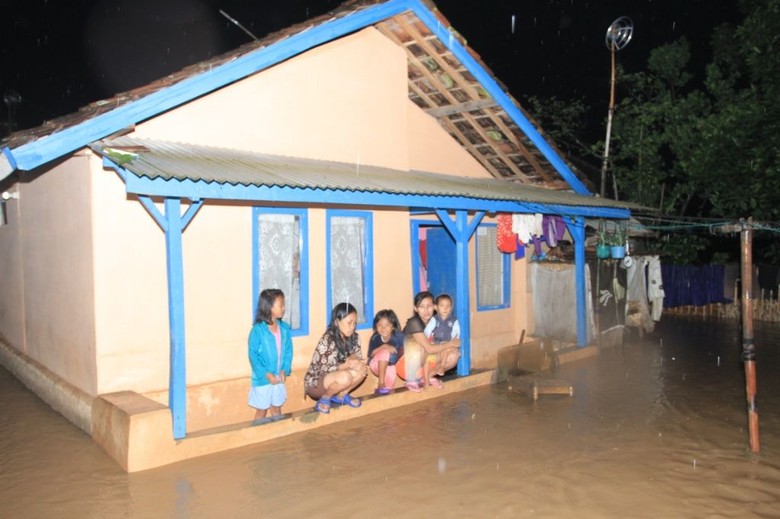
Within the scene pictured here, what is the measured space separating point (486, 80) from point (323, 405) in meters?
5.09

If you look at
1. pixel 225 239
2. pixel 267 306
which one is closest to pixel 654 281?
pixel 267 306

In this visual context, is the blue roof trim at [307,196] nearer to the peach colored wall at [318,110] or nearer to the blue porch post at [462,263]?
the blue porch post at [462,263]

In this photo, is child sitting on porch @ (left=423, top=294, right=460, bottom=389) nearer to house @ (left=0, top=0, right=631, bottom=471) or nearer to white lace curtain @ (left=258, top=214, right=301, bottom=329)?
house @ (left=0, top=0, right=631, bottom=471)

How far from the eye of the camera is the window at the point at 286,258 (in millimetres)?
7324

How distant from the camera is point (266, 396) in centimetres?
646

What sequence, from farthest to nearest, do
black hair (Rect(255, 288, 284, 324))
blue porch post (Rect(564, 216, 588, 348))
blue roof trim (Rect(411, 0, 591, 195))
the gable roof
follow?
blue porch post (Rect(564, 216, 588, 348)), blue roof trim (Rect(411, 0, 591, 195)), black hair (Rect(255, 288, 284, 324)), the gable roof

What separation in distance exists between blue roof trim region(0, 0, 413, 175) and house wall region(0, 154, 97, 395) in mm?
864

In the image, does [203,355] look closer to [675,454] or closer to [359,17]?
[359,17]

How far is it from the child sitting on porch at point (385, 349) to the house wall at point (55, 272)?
3.16 m

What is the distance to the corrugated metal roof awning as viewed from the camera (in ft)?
17.2

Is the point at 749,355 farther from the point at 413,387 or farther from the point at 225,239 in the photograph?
the point at 225,239

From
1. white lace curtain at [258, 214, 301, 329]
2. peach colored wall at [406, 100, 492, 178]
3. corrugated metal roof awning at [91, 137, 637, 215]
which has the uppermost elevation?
peach colored wall at [406, 100, 492, 178]

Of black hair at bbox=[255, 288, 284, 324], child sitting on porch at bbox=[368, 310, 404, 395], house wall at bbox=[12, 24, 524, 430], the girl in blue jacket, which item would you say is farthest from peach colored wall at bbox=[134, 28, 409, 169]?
child sitting on porch at bbox=[368, 310, 404, 395]

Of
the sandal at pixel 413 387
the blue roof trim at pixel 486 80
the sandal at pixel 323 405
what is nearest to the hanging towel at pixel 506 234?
the blue roof trim at pixel 486 80
